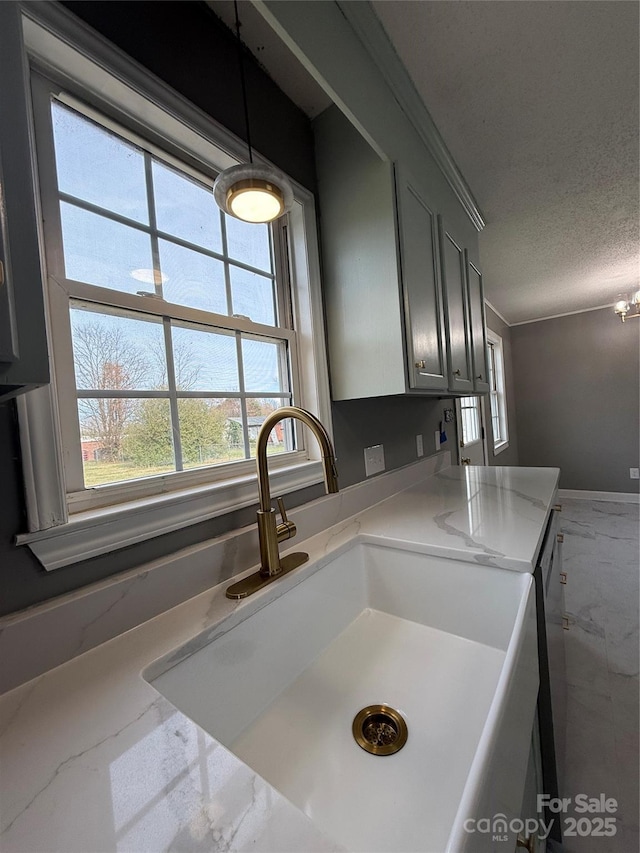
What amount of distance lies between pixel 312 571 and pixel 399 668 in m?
0.29

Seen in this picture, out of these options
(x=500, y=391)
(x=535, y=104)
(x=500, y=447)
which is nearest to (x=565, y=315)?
(x=500, y=391)

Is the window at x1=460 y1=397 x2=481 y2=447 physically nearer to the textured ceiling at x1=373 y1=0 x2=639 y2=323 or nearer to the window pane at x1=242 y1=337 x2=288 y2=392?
the textured ceiling at x1=373 y1=0 x2=639 y2=323

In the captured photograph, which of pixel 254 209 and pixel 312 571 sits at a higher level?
pixel 254 209

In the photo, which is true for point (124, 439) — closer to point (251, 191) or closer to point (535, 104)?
point (251, 191)

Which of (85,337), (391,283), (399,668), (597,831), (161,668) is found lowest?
(597,831)

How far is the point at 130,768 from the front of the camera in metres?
0.39

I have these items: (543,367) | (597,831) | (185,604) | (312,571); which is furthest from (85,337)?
(543,367)

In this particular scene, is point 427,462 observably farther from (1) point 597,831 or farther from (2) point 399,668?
(1) point 597,831

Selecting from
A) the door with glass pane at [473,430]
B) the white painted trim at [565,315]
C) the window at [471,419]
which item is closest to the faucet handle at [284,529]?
the door with glass pane at [473,430]

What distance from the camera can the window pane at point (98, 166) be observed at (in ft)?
2.38

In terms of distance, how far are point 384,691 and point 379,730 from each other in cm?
8

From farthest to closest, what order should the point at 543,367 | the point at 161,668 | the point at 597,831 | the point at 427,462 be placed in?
the point at 543,367, the point at 427,462, the point at 597,831, the point at 161,668

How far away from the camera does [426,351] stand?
126 centimetres

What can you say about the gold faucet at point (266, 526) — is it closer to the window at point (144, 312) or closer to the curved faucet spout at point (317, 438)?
the curved faucet spout at point (317, 438)
